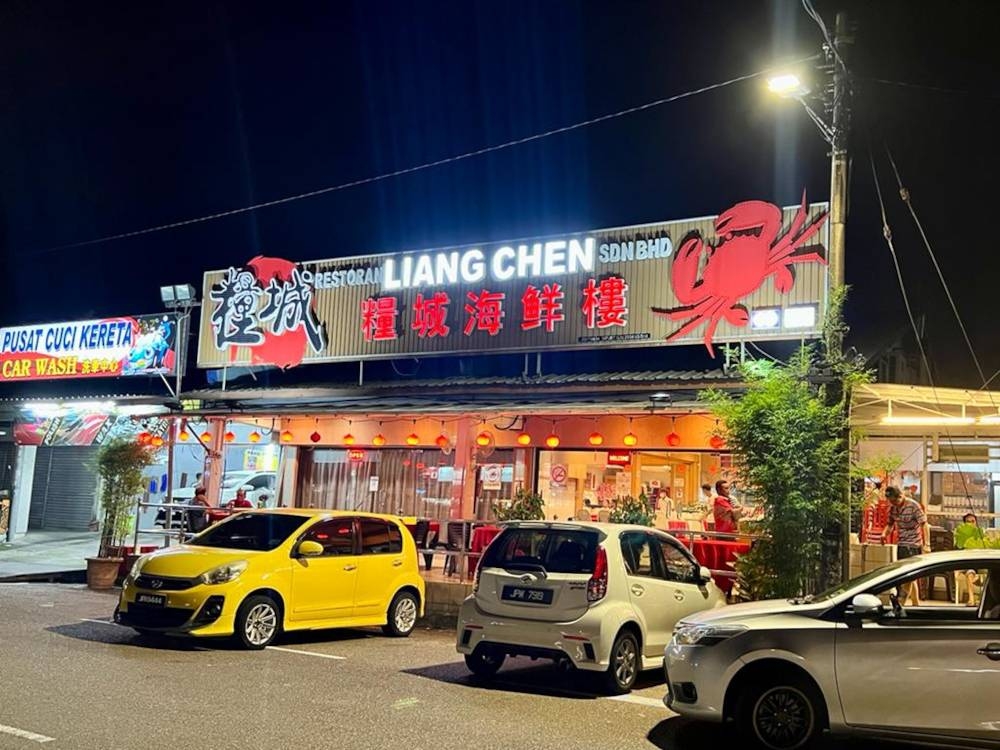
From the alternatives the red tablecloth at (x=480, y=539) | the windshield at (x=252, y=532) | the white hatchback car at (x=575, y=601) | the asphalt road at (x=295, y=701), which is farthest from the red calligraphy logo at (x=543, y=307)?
the white hatchback car at (x=575, y=601)

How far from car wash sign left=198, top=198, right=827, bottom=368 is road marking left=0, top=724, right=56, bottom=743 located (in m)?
11.5

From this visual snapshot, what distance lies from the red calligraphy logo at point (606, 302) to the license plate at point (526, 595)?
8140 mm

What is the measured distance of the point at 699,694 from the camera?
6.88 m

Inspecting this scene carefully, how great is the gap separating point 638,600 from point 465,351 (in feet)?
31.0

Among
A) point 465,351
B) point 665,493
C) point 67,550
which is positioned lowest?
point 67,550

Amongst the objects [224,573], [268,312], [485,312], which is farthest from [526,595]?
[268,312]

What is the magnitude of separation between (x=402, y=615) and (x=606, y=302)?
22.6ft

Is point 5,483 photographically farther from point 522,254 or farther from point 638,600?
point 638,600

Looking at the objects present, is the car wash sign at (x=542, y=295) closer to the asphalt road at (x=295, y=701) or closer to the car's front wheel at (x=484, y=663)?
the asphalt road at (x=295, y=701)

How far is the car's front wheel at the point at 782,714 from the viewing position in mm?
6570

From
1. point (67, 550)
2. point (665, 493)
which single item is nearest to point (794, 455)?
point (665, 493)

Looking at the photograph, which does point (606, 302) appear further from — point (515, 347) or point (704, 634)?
point (704, 634)

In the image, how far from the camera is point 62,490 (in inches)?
1107

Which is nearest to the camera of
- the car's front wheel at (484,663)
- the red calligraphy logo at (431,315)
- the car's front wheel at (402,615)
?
the car's front wheel at (484,663)
